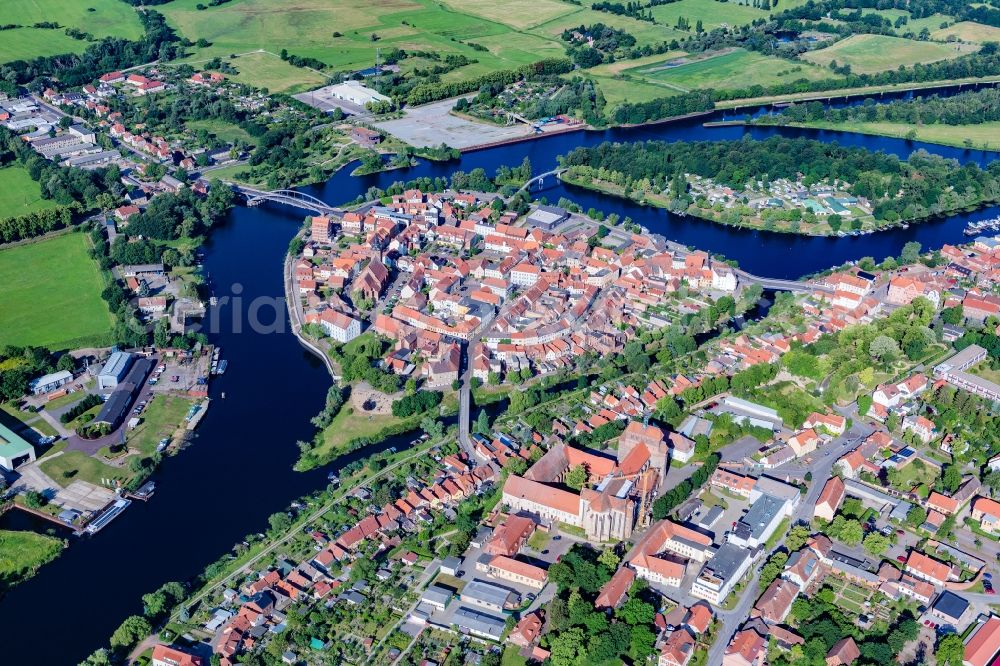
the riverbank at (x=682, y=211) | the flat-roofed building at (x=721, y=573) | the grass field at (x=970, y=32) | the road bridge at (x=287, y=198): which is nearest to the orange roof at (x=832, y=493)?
the flat-roofed building at (x=721, y=573)

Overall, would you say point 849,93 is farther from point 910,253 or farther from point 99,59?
point 99,59

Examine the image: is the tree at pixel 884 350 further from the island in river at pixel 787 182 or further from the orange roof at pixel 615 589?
the orange roof at pixel 615 589

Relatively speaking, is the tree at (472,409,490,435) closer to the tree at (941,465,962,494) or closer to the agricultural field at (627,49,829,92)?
the tree at (941,465,962,494)

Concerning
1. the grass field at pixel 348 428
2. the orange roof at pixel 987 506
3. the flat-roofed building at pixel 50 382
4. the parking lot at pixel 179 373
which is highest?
the orange roof at pixel 987 506

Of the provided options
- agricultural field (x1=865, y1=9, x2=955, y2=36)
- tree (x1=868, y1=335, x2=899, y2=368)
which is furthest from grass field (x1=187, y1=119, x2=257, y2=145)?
agricultural field (x1=865, y1=9, x2=955, y2=36)

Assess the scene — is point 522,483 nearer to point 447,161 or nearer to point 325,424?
point 325,424

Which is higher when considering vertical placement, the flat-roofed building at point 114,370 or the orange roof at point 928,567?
the flat-roofed building at point 114,370
